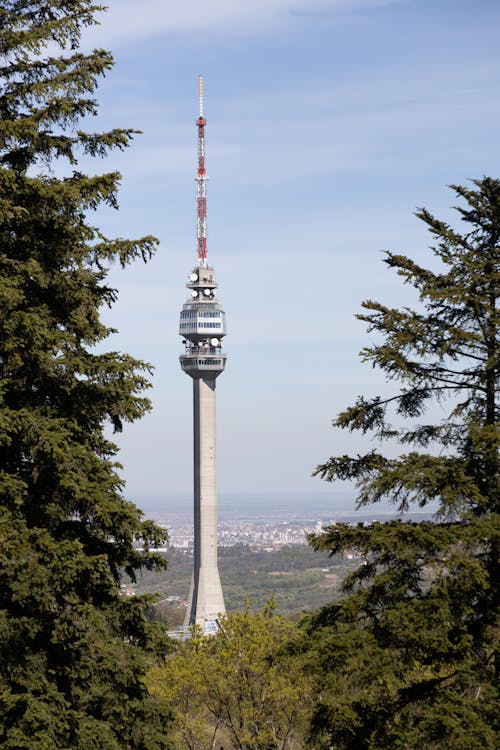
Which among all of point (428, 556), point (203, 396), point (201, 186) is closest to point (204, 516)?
point (203, 396)

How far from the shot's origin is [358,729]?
15055mm

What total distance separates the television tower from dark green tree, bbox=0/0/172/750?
136861mm

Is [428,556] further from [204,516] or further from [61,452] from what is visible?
[204,516]

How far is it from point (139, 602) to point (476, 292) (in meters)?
6.77

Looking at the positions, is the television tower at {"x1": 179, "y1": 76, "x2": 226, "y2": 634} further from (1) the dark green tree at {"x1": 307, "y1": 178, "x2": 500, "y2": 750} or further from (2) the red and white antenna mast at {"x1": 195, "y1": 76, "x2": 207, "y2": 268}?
(1) the dark green tree at {"x1": 307, "y1": 178, "x2": 500, "y2": 750}

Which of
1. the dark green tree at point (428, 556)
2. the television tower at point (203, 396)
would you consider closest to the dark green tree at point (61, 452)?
the dark green tree at point (428, 556)

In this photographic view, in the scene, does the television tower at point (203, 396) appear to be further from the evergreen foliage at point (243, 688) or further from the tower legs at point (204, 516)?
the evergreen foliage at point (243, 688)

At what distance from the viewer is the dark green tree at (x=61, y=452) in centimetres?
1481

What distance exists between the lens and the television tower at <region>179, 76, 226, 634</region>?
156m

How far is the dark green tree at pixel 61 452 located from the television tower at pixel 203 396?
137m

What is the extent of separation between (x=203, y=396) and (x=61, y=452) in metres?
148

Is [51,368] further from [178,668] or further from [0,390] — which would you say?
[178,668]

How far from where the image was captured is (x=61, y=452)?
48.8 ft

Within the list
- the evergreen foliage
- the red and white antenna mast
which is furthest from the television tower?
the evergreen foliage
